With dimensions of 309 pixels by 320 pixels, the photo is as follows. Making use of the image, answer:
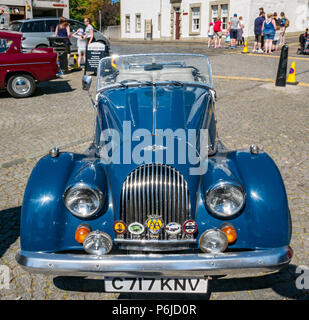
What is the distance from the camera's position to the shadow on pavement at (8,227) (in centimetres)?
336

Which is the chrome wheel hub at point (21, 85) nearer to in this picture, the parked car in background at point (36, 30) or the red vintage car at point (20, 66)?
the red vintage car at point (20, 66)

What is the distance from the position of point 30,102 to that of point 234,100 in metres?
5.50

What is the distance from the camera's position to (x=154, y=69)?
4.15 metres

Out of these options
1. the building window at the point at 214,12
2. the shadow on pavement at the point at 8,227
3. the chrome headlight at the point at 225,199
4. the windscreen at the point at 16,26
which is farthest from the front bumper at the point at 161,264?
the building window at the point at 214,12

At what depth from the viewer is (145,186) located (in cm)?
256

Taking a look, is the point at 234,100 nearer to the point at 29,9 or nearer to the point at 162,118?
the point at 162,118

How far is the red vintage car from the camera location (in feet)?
29.5

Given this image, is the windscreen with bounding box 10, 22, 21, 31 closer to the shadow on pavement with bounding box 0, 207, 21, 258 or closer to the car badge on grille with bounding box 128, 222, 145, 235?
the shadow on pavement with bounding box 0, 207, 21, 258

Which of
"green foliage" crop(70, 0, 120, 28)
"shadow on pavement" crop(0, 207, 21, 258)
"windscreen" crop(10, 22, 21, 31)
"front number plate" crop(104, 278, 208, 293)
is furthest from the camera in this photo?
"green foliage" crop(70, 0, 120, 28)

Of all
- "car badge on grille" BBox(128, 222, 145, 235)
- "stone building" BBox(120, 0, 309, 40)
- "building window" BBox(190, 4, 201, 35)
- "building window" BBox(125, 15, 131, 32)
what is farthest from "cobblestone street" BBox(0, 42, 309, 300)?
"building window" BBox(125, 15, 131, 32)

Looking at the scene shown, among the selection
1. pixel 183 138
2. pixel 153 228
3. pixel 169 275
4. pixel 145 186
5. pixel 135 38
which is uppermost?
pixel 135 38

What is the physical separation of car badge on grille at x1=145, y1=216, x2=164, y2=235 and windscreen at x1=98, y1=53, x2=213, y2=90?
71.2 inches

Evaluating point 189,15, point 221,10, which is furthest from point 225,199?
point 189,15
